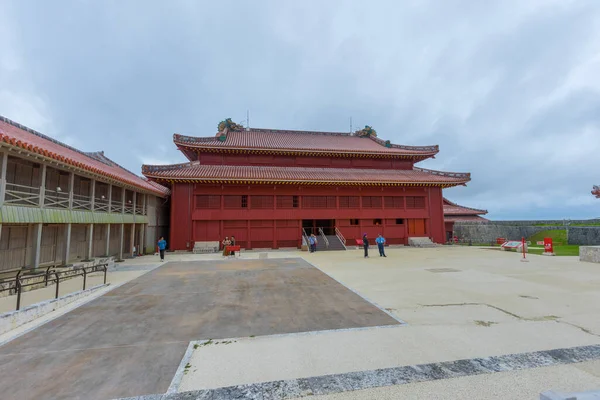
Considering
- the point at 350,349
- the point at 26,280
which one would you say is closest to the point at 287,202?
the point at 26,280

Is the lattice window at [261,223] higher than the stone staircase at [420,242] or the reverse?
higher

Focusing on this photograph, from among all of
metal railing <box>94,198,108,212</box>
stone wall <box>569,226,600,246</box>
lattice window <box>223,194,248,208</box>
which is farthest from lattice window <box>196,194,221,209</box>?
stone wall <box>569,226,600,246</box>

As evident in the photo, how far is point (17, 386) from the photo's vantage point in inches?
144

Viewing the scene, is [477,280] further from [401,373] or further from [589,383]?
[401,373]

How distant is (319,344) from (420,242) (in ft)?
76.3

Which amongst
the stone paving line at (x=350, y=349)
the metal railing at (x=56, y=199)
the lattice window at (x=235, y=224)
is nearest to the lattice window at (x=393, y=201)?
the lattice window at (x=235, y=224)

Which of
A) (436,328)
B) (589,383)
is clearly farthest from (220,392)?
(589,383)

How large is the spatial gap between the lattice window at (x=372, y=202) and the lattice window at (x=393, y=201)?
618 mm

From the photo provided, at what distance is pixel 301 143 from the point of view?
96.3 ft

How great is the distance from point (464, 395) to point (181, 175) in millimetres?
21679

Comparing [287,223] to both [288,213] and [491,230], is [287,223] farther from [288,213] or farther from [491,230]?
[491,230]

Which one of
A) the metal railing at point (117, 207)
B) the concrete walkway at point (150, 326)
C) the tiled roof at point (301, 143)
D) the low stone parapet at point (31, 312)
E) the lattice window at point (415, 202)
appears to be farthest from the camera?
the lattice window at point (415, 202)

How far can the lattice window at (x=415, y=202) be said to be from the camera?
2625cm

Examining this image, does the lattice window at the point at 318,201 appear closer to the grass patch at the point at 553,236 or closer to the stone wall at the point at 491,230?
the stone wall at the point at 491,230
